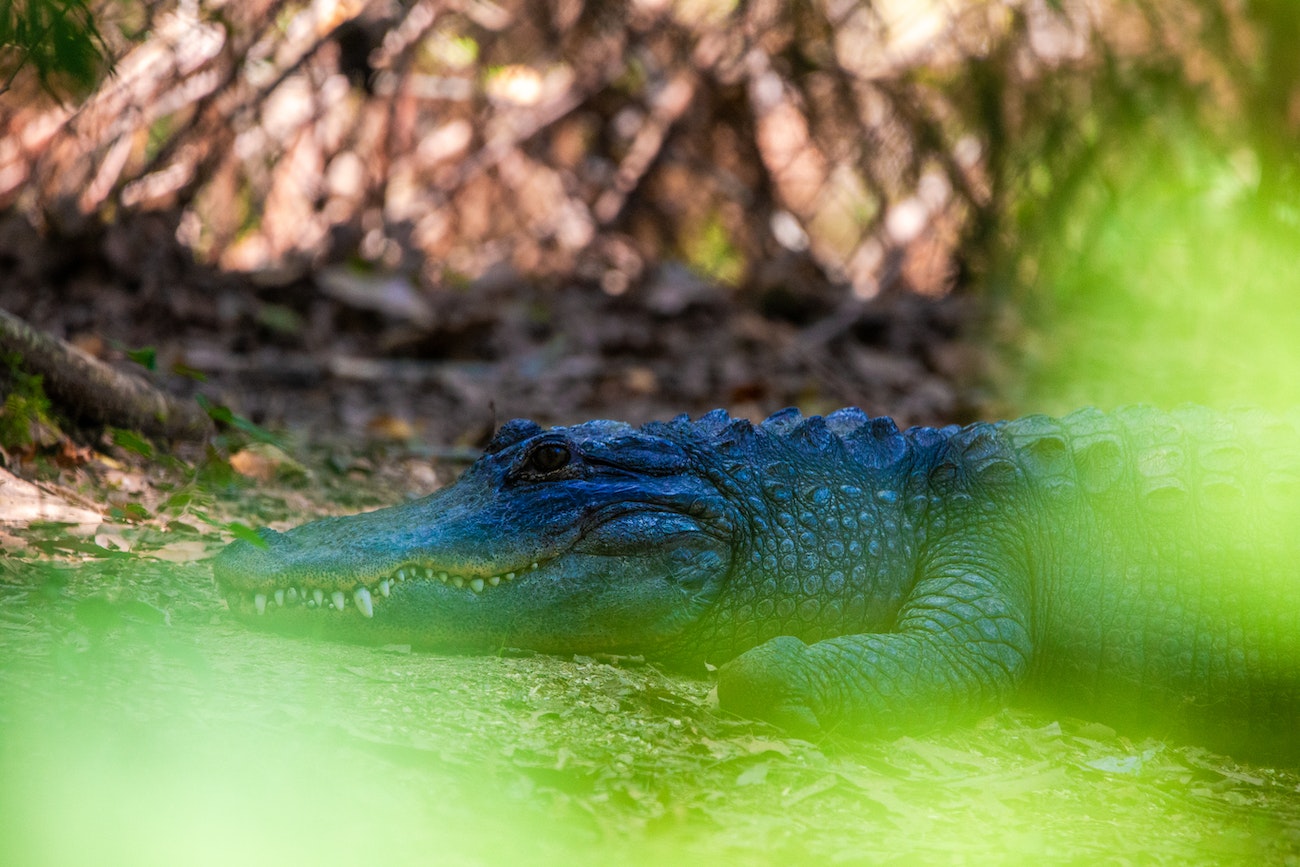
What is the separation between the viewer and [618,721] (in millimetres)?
2654

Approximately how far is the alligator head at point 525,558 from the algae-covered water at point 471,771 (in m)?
0.09

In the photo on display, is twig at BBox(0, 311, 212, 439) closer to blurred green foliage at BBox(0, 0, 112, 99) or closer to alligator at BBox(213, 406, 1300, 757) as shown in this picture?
blurred green foliage at BBox(0, 0, 112, 99)

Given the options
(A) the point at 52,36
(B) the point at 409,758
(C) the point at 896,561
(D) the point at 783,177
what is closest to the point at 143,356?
(A) the point at 52,36

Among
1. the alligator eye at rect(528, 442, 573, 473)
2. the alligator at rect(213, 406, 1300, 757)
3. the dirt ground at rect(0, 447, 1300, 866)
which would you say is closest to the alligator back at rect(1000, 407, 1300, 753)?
the alligator at rect(213, 406, 1300, 757)

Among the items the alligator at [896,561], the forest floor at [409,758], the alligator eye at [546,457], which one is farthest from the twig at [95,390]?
the alligator eye at [546,457]

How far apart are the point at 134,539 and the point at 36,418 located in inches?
30.9

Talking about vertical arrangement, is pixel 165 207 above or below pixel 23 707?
above

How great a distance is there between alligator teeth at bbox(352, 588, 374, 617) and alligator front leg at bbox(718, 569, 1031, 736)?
94cm

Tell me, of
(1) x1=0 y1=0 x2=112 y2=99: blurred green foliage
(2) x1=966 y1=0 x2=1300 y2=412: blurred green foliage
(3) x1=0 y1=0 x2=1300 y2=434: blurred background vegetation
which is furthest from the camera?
(2) x1=966 y1=0 x2=1300 y2=412: blurred green foliage

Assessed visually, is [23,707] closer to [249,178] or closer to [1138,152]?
[249,178]

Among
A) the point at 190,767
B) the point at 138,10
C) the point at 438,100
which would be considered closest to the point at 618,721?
the point at 190,767

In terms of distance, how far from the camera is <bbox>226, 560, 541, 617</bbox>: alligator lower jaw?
295 cm

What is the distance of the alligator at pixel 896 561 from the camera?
3.06 m

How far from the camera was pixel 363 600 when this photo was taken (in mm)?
2988
